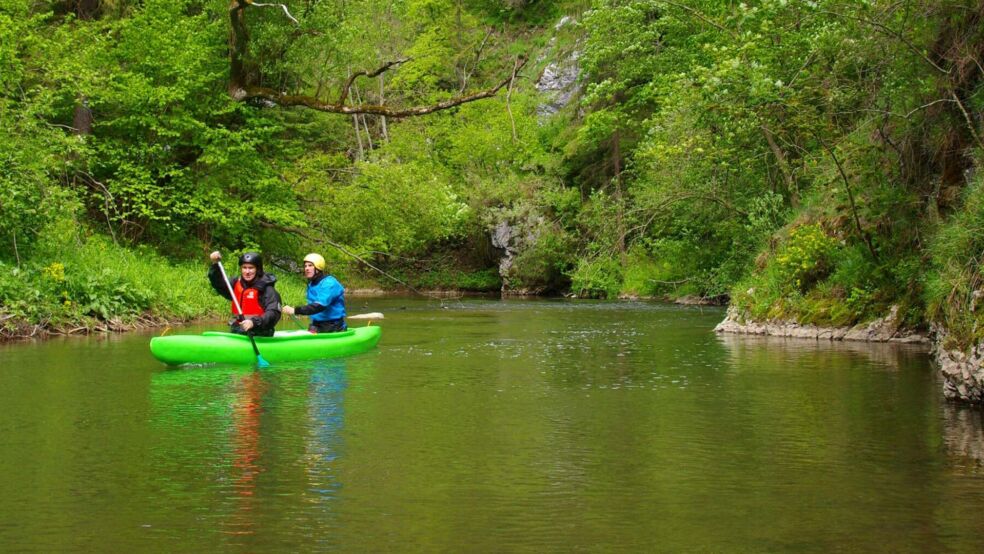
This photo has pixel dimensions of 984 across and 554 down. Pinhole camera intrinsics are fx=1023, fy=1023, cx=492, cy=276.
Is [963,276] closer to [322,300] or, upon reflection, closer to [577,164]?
[322,300]

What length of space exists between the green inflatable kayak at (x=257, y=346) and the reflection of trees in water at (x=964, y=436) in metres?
7.54

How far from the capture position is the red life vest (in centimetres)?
1284

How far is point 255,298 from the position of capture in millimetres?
12844

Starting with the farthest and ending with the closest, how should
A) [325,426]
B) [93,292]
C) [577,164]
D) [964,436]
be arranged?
1. [577,164]
2. [93,292]
3. [325,426]
4. [964,436]

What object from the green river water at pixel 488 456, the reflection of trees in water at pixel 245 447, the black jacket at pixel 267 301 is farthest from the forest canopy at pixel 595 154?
the reflection of trees in water at pixel 245 447

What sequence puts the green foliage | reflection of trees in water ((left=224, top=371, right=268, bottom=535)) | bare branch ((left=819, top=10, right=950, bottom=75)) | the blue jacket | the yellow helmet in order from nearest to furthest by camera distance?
reflection of trees in water ((left=224, top=371, right=268, bottom=535)), the green foliage, bare branch ((left=819, top=10, right=950, bottom=75)), the yellow helmet, the blue jacket

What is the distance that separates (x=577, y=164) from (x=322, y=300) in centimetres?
2406

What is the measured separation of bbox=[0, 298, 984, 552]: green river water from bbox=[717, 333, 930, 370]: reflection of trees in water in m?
0.24

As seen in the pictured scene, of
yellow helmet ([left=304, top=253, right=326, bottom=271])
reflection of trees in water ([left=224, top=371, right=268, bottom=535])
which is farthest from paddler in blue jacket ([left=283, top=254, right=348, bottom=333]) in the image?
reflection of trees in water ([left=224, top=371, right=268, bottom=535])

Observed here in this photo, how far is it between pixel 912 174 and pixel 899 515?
29.7 feet

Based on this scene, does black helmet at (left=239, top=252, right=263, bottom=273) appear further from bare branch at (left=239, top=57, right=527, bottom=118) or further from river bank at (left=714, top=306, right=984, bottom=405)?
river bank at (left=714, top=306, right=984, bottom=405)

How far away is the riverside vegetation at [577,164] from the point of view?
12.7 metres

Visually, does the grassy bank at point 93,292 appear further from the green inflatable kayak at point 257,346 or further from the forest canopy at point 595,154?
the green inflatable kayak at point 257,346

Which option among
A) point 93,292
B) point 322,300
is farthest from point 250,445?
point 93,292
